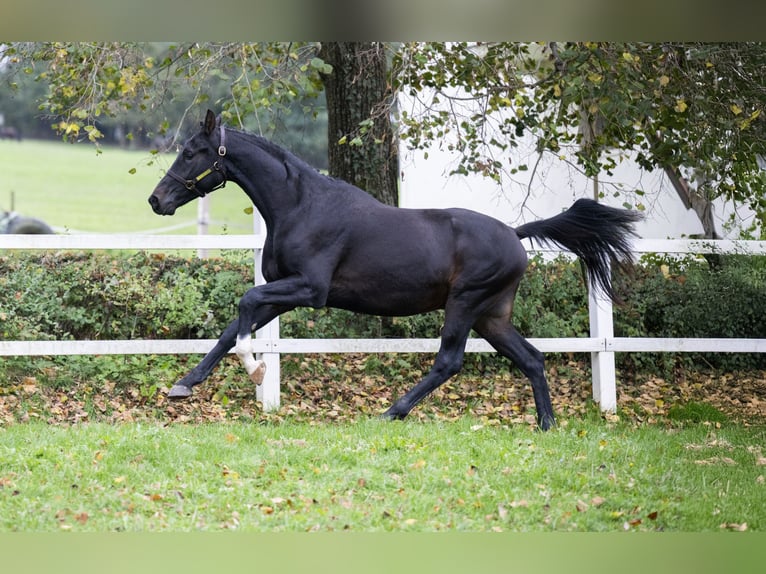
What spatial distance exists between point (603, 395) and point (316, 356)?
9.55 feet

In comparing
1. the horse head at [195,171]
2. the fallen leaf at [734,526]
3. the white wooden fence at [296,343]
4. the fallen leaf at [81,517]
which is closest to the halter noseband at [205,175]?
the horse head at [195,171]

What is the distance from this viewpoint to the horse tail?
7.27 m

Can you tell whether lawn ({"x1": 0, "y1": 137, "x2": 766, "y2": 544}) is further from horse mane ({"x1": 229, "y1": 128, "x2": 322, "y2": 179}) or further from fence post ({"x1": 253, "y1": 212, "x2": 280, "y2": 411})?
horse mane ({"x1": 229, "y1": 128, "x2": 322, "y2": 179})

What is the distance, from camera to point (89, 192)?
35.2 metres

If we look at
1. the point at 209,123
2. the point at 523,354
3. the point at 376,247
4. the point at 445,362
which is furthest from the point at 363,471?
the point at 209,123

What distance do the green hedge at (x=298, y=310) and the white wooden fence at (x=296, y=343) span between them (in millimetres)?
614

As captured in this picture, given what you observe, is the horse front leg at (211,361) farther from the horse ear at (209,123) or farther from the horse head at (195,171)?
the horse ear at (209,123)

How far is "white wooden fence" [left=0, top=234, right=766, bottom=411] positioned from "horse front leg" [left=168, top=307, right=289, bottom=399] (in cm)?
142

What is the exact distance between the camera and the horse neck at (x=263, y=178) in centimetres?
677

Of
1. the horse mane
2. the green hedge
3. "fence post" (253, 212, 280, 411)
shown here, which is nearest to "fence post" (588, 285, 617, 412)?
the green hedge

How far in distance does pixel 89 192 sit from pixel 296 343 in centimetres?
2920

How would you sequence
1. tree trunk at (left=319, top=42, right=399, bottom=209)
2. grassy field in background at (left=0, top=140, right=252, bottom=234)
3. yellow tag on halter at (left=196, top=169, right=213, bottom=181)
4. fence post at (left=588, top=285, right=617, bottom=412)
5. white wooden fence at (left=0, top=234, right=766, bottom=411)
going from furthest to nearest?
grassy field in background at (left=0, top=140, right=252, bottom=234), tree trunk at (left=319, top=42, right=399, bottom=209), fence post at (left=588, top=285, right=617, bottom=412), white wooden fence at (left=0, top=234, right=766, bottom=411), yellow tag on halter at (left=196, top=169, right=213, bottom=181)

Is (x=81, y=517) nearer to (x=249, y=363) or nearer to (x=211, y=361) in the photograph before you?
(x=249, y=363)

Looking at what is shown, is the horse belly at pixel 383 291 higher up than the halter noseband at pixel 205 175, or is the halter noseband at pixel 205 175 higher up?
the halter noseband at pixel 205 175
